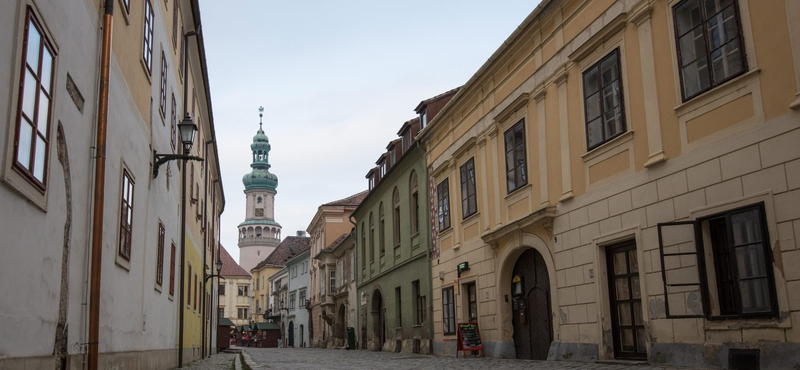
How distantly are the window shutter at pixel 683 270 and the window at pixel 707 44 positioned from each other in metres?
1.99

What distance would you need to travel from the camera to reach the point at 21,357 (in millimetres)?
5273

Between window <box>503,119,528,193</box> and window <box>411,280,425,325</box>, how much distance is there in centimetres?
893

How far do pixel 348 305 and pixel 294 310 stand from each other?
1013 inches

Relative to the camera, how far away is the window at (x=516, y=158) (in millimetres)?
16203

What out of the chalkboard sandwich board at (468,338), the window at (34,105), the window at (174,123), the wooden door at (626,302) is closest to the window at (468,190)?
the chalkboard sandwich board at (468,338)

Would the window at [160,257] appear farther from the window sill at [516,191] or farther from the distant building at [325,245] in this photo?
the distant building at [325,245]

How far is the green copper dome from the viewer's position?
126m

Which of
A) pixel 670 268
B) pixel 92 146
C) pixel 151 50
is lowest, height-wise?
pixel 670 268

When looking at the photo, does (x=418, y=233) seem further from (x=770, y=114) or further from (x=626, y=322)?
(x=770, y=114)

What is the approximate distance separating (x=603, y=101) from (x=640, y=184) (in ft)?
6.77

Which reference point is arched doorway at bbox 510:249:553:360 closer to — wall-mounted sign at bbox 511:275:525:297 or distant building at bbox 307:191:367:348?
wall-mounted sign at bbox 511:275:525:297

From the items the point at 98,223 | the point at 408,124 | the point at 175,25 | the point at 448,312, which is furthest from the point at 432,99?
the point at 98,223

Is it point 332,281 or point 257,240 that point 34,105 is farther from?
point 257,240

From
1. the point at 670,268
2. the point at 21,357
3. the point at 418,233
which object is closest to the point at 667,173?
the point at 670,268
